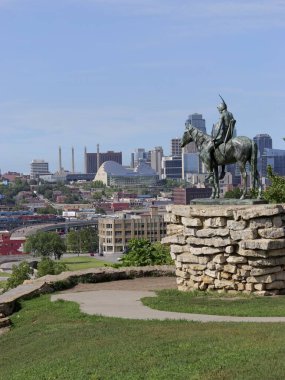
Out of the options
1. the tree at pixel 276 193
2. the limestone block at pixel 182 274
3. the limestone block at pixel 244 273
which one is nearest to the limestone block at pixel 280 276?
the limestone block at pixel 244 273

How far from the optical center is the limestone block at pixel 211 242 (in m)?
15.5

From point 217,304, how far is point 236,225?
1.76 metres

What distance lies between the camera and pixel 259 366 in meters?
8.98

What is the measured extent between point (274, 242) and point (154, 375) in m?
6.30

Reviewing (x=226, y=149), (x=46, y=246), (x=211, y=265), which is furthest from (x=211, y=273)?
(x=46, y=246)

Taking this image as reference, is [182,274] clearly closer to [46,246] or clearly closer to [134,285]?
[134,285]

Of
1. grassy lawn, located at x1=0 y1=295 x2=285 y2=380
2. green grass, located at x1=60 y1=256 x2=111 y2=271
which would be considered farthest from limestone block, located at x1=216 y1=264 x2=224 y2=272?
green grass, located at x1=60 y1=256 x2=111 y2=271

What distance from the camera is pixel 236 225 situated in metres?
15.3

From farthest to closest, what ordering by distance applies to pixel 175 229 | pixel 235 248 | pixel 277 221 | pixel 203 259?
pixel 175 229, pixel 203 259, pixel 235 248, pixel 277 221

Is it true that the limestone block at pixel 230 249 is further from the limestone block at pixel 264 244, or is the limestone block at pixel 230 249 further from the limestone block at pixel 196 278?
the limestone block at pixel 196 278

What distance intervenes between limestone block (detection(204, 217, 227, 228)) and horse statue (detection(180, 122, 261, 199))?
4.31 feet

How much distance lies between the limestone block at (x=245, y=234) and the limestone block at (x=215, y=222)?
16.1 inches

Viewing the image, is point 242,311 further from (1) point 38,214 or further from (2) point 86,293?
(1) point 38,214

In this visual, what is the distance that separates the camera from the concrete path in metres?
12.8
